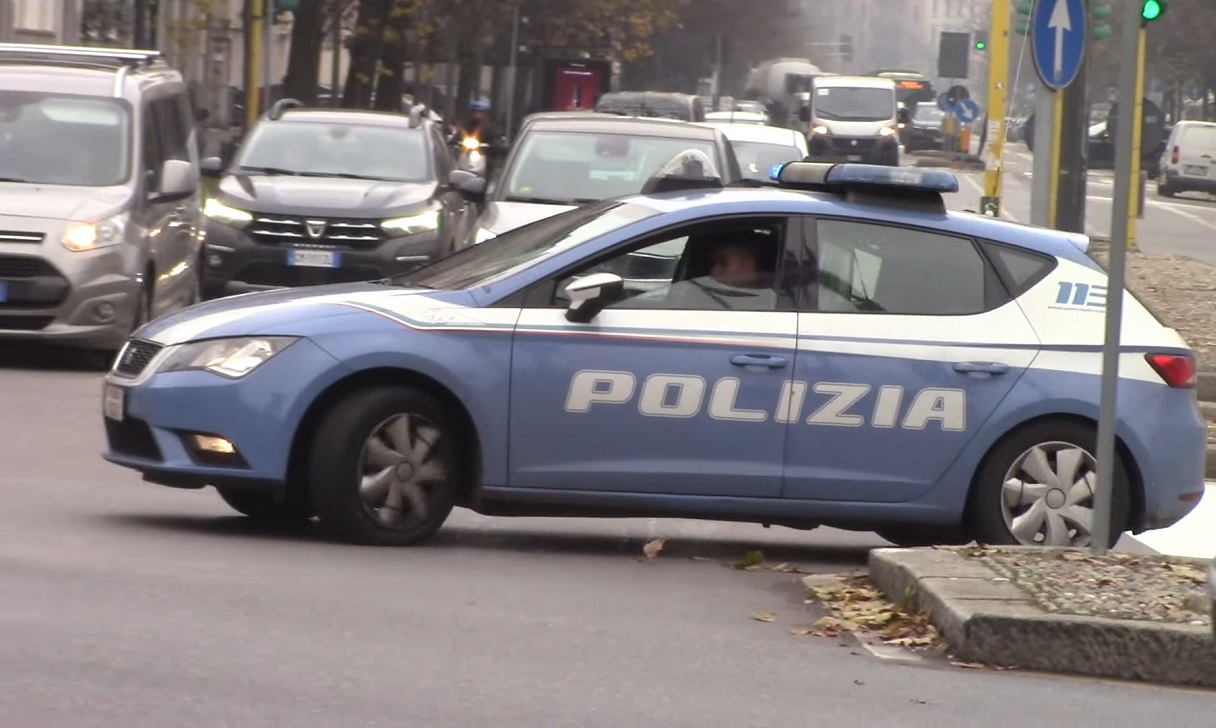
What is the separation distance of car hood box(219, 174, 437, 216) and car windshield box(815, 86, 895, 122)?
40.1m

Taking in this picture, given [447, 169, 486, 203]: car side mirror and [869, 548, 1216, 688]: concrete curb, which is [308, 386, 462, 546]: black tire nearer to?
[869, 548, 1216, 688]: concrete curb

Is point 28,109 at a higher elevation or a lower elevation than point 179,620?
higher

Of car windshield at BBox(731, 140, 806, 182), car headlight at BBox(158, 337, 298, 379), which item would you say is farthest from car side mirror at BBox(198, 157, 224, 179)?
car headlight at BBox(158, 337, 298, 379)

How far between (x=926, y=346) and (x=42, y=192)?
25.1 ft

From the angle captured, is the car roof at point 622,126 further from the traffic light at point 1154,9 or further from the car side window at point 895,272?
the car side window at point 895,272

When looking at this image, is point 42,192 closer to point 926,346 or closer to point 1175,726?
point 926,346

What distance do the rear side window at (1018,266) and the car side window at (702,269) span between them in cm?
86

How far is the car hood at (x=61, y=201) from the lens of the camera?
46.7 feet

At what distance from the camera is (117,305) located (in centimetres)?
1442

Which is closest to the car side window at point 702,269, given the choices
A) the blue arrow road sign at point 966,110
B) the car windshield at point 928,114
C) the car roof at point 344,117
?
the car roof at point 344,117

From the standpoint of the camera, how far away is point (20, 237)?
14.1 meters

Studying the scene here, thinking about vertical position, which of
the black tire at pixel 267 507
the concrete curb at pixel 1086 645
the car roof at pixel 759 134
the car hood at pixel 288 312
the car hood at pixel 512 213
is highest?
the car roof at pixel 759 134

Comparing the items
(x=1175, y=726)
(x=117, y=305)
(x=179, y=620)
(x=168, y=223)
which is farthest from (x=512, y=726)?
(x=168, y=223)

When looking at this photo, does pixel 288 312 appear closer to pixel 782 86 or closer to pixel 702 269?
pixel 702 269
